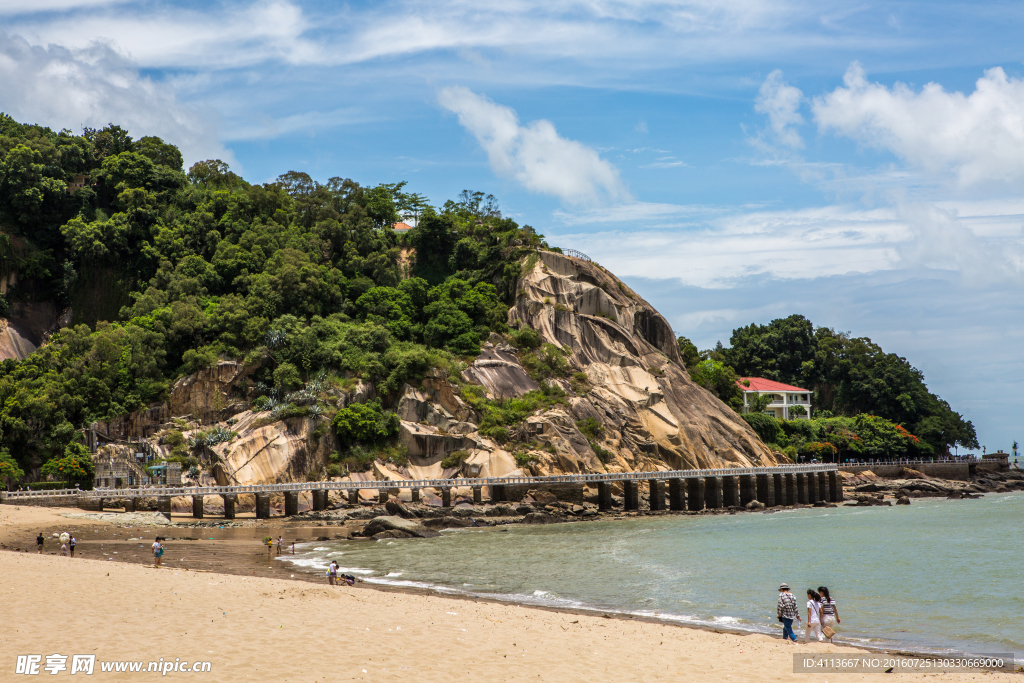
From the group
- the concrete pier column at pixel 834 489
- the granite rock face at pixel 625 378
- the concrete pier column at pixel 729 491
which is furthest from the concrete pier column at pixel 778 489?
the granite rock face at pixel 625 378

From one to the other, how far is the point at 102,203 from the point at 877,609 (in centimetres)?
8092

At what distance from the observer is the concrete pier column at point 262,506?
176ft

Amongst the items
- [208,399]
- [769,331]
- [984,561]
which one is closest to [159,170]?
[208,399]

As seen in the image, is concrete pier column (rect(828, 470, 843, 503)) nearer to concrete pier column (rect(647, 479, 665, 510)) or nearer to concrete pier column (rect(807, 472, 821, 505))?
concrete pier column (rect(807, 472, 821, 505))

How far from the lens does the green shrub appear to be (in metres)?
62.5

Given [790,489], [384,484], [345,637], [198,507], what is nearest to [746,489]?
[790,489]

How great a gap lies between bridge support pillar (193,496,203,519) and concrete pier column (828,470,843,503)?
5327 cm

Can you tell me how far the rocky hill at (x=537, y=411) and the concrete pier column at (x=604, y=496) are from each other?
481 centimetres

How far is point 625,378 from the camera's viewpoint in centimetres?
7669

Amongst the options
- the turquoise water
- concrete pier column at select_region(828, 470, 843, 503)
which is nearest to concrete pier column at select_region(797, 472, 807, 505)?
concrete pier column at select_region(828, 470, 843, 503)

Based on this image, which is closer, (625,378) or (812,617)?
(812,617)

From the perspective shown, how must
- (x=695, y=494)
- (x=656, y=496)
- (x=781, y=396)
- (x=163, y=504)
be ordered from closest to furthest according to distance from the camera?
(x=163, y=504) → (x=656, y=496) → (x=695, y=494) → (x=781, y=396)

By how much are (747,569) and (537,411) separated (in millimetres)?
36808

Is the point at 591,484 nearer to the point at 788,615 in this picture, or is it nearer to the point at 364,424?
the point at 364,424
